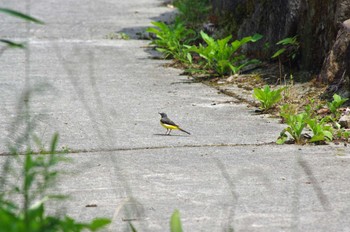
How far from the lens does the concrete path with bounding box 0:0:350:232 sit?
4348 mm

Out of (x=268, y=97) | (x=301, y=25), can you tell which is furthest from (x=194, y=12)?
(x=268, y=97)

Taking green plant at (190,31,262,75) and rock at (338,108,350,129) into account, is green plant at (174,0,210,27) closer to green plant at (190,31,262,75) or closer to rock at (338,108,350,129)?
green plant at (190,31,262,75)

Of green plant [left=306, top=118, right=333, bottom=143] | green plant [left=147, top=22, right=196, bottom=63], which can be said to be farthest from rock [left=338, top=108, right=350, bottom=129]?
green plant [left=147, top=22, right=196, bottom=63]

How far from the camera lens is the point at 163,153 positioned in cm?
583

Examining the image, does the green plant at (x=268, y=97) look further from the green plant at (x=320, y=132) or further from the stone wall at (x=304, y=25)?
the green plant at (x=320, y=132)

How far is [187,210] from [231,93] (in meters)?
3.91

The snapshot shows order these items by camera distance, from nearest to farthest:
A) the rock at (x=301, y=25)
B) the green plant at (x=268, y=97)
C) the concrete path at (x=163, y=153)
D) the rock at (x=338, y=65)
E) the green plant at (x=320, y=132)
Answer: the concrete path at (x=163, y=153) < the green plant at (x=320, y=132) < the green plant at (x=268, y=97) < the rock at (x=338, y=65) < the rock at (x=301, y=25)

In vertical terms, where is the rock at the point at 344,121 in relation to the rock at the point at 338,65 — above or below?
below

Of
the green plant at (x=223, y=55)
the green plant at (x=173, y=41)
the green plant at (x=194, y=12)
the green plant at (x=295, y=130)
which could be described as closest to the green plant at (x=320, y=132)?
the green plant at (x=295, y=130)

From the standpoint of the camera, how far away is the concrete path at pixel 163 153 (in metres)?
4.35

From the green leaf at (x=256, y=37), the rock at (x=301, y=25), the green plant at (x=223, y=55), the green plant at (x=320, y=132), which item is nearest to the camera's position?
the green plant at (x=320, y=132)

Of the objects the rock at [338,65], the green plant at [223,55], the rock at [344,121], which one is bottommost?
the green plant at [223,55]

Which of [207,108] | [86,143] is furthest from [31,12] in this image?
[86,143]

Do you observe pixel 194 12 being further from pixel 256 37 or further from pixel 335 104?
pixel 335 104
